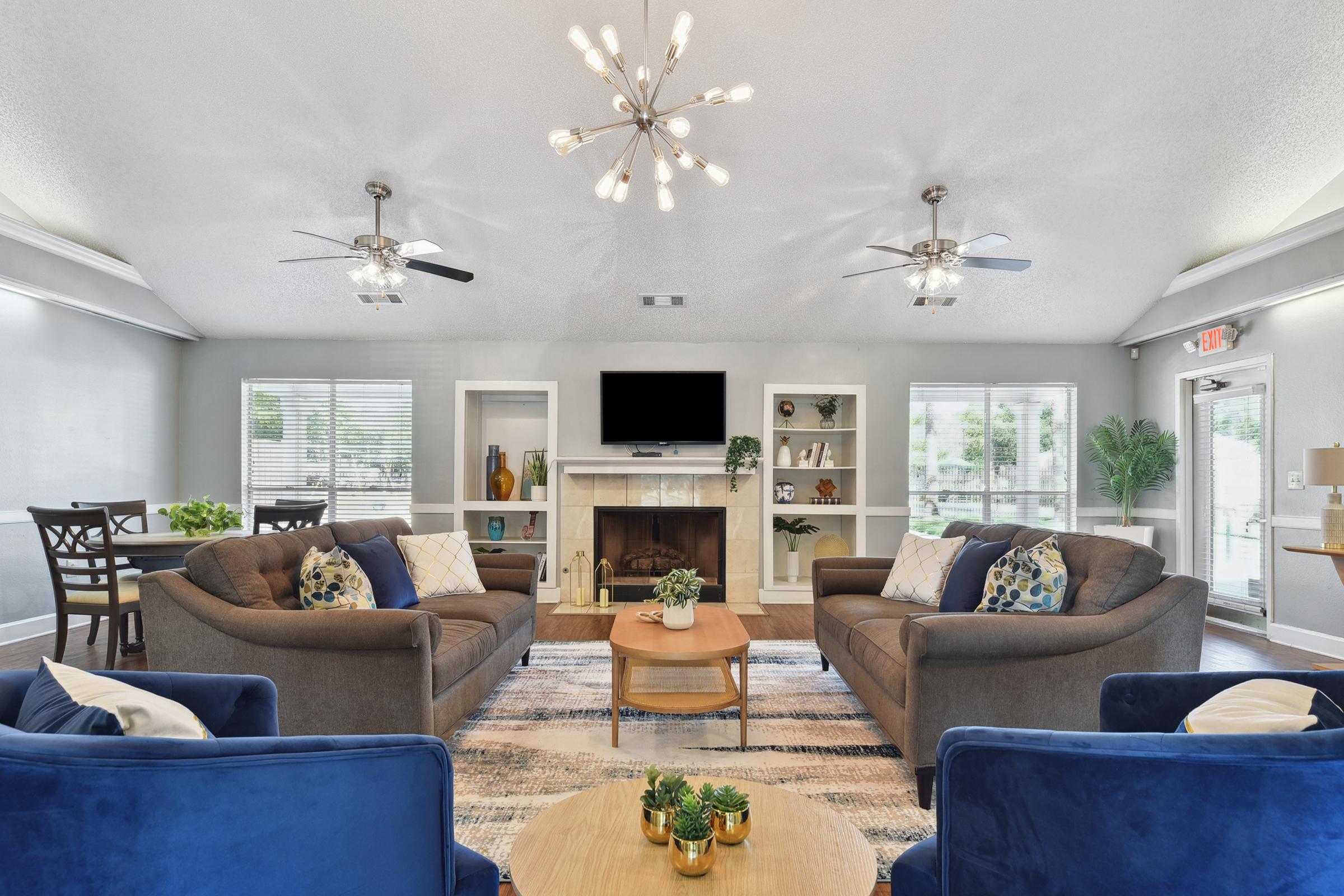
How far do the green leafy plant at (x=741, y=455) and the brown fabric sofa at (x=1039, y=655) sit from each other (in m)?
3.52

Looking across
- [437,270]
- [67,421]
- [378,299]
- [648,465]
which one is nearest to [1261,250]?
[648,465]

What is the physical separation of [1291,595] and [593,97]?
221 inches

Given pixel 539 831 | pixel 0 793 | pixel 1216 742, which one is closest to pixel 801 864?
pixel 539 831

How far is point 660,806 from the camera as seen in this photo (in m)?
1.46

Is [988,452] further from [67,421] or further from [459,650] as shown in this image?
[67,421]

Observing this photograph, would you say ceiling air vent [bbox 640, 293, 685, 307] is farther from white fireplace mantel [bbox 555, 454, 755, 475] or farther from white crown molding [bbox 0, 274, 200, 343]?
white crown molding [bbox 0, 274, 200, 343]

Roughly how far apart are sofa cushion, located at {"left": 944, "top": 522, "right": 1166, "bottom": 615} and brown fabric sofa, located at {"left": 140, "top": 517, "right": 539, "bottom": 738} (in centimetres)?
252

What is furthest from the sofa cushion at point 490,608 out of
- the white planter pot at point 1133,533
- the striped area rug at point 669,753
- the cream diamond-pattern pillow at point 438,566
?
the white planter pot at point 1133,533

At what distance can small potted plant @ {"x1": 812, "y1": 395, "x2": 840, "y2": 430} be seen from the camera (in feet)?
21.5

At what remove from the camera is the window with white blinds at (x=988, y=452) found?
6.55m

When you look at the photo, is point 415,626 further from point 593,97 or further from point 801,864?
point 593,97

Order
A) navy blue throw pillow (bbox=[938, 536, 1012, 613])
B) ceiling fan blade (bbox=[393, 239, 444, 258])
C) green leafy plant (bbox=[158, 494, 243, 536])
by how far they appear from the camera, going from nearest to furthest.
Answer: navy blue throw pillow (bbox=[938, 536, 1012, 613])
ceiling fan blade (bbox=[393, 239, 444, 258])
green leafy plant (bbox=[158, 494, 243, 536])

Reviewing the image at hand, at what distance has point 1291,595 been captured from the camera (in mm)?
4750

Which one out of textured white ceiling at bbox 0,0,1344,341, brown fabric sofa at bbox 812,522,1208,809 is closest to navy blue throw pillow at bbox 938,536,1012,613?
brown fabric sofa at bbox 812,522,1208,809
